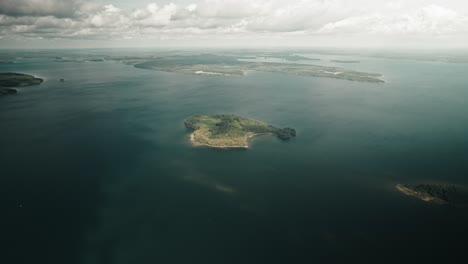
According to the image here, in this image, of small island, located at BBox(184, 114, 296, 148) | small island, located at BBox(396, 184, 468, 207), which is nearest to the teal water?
small island, located at BBox(396, 184, 468, 207)

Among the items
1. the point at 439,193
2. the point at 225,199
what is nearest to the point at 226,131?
the point at 225,199

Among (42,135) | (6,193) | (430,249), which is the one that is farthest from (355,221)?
(42,135)

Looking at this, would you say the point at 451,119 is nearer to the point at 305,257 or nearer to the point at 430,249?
the point at 430,249

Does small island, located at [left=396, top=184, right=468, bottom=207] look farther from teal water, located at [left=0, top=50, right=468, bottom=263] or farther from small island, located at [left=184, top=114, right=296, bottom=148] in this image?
small island, located at [left=184, top=114, right=296, bottom=148]

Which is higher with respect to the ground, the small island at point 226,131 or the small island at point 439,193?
the small island at point 226,131

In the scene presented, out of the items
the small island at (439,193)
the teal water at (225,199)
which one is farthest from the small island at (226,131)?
the small island at (439,193)

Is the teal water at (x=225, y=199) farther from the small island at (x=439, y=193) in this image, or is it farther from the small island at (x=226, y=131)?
the small island at (x=226, y=131)

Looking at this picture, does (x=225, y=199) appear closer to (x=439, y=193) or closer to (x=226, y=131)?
(x=226, y=131)

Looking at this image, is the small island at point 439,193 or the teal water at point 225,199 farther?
the small island at point 439,193
